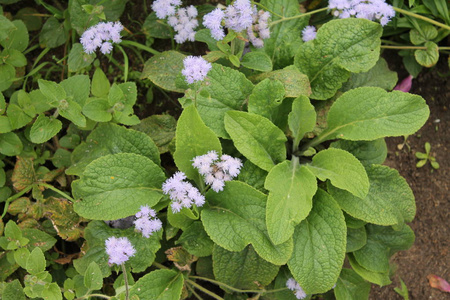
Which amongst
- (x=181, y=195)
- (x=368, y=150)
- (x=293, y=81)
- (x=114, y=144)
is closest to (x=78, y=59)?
(x=114, y=144)

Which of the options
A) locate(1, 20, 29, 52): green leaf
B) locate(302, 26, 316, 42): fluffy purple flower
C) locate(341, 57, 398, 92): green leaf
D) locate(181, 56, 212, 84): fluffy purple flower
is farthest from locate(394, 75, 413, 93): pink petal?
locate(1, 20, 29, 52): green leaf

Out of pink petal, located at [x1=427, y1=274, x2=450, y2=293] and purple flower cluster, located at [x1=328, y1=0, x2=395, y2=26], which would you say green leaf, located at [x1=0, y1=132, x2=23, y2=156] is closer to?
purple flower cluster, located at [x1=328, y1=0, x2=395, y2=26]

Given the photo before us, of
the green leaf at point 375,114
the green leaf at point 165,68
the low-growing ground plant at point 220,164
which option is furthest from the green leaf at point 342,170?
the green leaf at point 165,68

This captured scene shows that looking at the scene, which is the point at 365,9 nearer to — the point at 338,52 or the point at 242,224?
the point at 338,52

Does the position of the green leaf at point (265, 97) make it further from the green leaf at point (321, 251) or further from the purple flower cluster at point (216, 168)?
the green leaf at point (321, 251)

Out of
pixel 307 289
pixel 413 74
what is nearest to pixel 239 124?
pixel 307 289

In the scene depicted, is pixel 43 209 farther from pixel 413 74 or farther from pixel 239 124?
pixel 413 74
